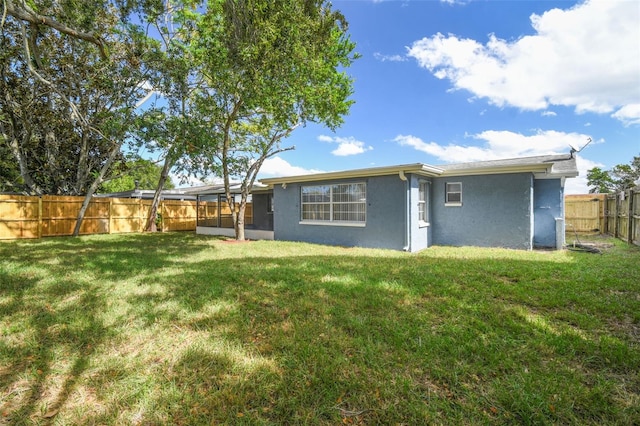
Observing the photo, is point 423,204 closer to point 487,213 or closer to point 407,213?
point 407,213

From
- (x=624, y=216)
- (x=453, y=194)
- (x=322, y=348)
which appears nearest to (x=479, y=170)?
(x=453, y=194)

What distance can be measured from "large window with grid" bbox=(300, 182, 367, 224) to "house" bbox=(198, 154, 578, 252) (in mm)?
36

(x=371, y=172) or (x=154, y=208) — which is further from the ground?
(x=371, y=172)

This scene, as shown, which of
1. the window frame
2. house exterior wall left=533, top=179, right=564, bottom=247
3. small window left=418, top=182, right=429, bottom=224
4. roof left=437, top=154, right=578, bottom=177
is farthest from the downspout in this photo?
house exterior wall left=533, top=179, right=564, bottom=247

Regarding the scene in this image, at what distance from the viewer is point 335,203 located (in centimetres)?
1119

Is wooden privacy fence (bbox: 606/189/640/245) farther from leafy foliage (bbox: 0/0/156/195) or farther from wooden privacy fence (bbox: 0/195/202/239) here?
wooden privacy fence (bbox: 0/195/202/239)

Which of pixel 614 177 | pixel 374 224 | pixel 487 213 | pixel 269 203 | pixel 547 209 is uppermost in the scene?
pixel 614 177

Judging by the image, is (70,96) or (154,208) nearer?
(70,96)

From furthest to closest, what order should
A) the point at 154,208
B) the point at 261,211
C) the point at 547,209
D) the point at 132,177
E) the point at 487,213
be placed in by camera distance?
the point at 132,177 < the point at 261,211 < the point at 154,208 < the point at 547,209 < the point at 487,213

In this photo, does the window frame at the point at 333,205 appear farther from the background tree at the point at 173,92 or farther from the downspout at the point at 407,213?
the background tree at the point at 173,92

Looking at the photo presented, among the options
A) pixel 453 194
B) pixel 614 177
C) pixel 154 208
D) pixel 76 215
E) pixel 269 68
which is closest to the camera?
pixel 269 68

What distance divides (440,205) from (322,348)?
30.1 ft

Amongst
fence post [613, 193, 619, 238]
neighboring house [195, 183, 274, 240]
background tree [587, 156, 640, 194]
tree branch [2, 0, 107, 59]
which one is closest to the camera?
tree branch [2, 0, 107, 59]

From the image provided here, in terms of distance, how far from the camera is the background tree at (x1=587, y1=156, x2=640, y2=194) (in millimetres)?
23625
